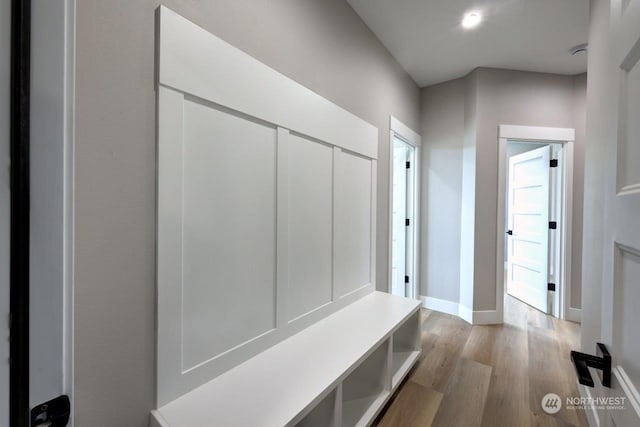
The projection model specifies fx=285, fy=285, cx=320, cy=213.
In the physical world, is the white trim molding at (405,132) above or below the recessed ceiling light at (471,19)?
below

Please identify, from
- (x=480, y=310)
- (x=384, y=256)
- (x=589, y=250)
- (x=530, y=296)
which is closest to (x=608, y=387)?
(x=589, y=250)

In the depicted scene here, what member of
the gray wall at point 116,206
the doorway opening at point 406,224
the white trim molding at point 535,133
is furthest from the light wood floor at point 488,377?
the white trim molding at point 535,133

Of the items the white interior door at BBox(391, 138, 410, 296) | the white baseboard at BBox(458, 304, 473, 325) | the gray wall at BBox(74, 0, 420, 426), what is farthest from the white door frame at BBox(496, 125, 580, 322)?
the gray wall at BBox(74, 0, 420, 426)

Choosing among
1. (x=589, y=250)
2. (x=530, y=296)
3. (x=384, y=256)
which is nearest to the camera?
(x=589, y=250)

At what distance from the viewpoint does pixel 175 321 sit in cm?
98

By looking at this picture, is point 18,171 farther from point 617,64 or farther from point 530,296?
point 530,296

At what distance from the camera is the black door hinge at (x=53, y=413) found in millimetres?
467

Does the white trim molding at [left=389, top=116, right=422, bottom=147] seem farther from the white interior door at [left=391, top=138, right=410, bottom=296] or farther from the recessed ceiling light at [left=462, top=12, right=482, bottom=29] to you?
the recessed ceiling light at [left=462, top=12, right=482, bottom=29]

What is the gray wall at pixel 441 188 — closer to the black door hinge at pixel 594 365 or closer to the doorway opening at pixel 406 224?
the doorway opening at pixel 406 224

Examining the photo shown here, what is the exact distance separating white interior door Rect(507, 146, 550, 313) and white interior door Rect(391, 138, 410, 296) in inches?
60.5

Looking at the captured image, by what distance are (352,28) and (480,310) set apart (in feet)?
9.29

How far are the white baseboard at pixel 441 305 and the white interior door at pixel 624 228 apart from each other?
2.62m

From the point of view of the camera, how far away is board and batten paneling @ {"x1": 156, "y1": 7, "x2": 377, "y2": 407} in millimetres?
966

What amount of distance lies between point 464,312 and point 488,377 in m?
1.07
